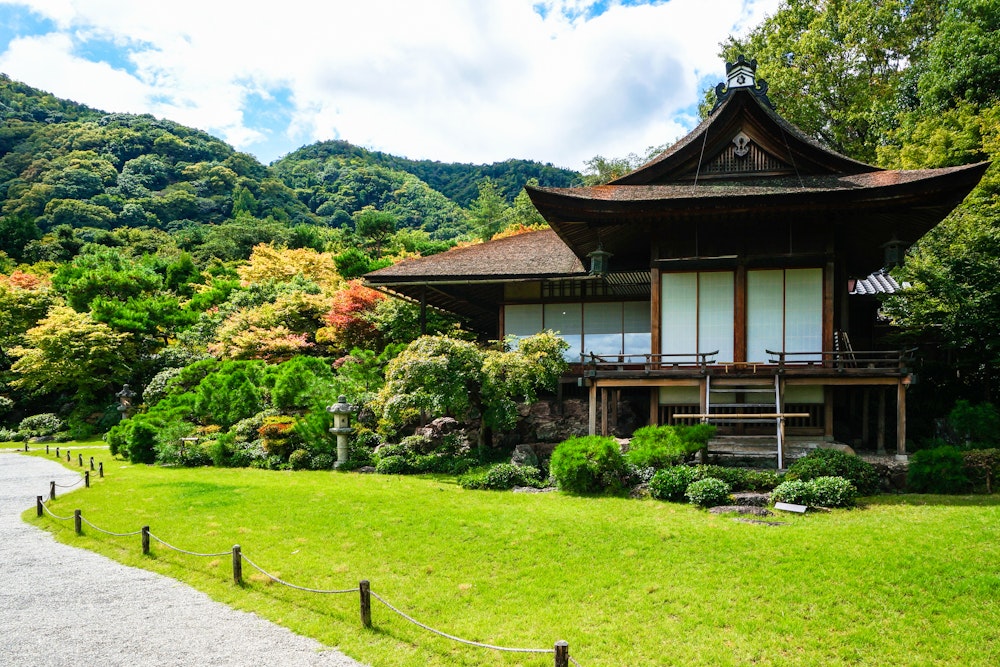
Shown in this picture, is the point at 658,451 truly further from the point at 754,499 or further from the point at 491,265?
the point at 491,265

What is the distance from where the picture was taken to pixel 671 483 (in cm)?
1190

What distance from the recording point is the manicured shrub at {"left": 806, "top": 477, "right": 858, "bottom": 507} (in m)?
10.8

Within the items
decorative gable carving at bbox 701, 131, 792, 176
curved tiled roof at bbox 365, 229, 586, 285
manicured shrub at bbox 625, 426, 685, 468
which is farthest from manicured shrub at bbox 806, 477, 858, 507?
curved tiled roof at bbox 365, 229, 586, 285

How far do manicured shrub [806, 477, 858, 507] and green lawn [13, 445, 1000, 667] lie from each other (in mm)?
311

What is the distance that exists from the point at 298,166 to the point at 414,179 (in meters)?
26.7

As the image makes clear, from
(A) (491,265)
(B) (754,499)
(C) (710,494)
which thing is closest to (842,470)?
(B) (754,499)

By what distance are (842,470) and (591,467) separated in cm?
476

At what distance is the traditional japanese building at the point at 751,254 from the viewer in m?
13.8

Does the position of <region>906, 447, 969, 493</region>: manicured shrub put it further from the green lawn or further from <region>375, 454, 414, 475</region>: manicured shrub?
<region>375, 454, 414, 475</region>: manicured shrub

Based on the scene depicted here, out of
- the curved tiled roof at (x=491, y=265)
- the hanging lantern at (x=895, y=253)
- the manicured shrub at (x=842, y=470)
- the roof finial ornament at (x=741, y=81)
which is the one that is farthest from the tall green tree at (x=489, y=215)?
the manicured shrub at (x=842, y=470)

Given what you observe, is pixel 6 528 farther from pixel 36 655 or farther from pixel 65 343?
pixel 65 343

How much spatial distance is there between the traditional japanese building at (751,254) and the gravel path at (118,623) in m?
8.89

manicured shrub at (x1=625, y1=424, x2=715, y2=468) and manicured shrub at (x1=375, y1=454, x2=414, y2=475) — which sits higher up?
manicured shrub at (x1=625, y1=424, x2=715, y2=468)

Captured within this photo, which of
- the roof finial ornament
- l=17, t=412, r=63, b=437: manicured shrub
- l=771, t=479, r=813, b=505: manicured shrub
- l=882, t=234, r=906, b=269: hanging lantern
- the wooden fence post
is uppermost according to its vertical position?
the roof finial ornament
